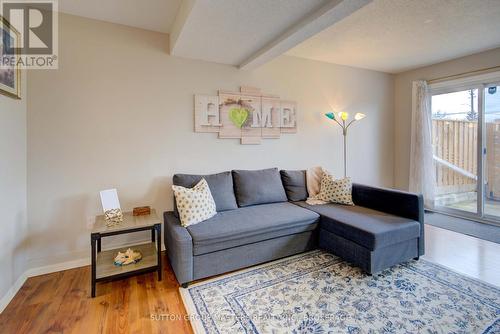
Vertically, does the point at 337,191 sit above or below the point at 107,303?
above

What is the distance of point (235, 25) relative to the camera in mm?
→ 2090

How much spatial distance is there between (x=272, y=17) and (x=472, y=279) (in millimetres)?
2824

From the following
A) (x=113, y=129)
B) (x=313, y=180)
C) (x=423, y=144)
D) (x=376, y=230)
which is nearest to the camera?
(x=376, y=230)

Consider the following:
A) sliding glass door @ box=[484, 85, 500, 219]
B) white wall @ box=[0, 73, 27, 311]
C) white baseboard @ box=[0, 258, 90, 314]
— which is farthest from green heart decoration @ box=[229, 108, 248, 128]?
sliding glass door @ box=[484, 85, 500, 219]

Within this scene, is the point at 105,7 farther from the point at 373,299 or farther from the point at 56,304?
the point at 373,299

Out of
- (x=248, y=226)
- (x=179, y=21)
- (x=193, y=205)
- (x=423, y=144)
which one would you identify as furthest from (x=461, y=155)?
(x=179, y=21)

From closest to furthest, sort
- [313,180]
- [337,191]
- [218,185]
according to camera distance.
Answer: [218,185]
[337,191]
[313,180]

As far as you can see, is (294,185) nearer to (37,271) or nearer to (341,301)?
(341,301)

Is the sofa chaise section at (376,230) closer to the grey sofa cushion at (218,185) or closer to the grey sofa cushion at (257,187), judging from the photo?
the grey sofa cushion at (257,187)

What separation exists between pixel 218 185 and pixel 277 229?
84 cm

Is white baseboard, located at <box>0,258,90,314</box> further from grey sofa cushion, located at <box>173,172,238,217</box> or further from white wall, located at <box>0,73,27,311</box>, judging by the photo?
grey sofa cushion, located at <box>173,172,238,217</box>

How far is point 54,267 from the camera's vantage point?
7.52ft

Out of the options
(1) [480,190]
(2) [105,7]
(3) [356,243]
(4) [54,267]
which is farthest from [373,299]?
(2) [105,7]

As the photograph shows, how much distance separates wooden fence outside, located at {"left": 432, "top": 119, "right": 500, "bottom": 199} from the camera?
3.48 metres
